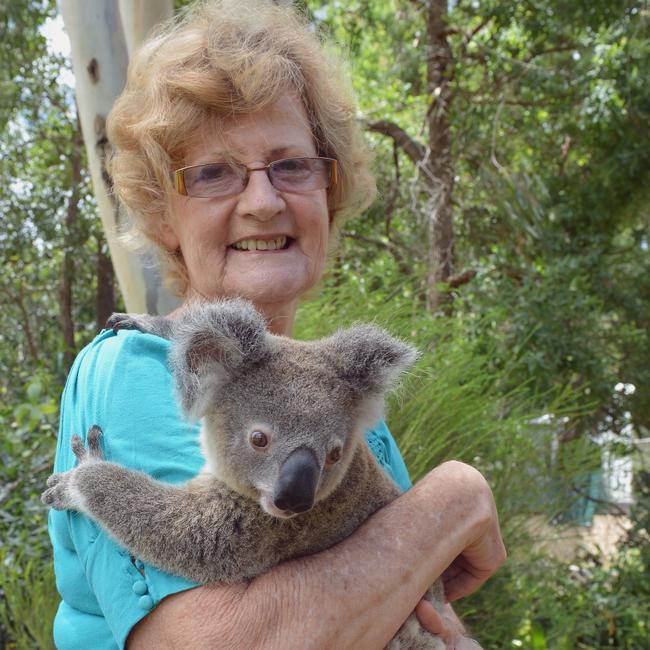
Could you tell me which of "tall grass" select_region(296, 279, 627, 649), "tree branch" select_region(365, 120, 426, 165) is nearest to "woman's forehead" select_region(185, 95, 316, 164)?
"tall grass" select_region(296, 279, 627, 649)

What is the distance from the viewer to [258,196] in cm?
160

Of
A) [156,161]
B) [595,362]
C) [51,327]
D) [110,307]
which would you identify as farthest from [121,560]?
[51,327]

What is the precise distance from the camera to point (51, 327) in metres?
8.45

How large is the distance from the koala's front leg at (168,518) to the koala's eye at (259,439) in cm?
15

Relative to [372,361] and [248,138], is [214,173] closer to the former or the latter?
[248,138]

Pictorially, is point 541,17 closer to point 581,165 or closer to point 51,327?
point 581,165

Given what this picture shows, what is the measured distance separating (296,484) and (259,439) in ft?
0.40

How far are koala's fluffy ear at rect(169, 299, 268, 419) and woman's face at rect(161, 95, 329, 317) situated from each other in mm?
410

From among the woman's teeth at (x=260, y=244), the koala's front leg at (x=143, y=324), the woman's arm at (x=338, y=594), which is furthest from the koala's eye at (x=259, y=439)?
the woman's teeth at (x=260, y=244)

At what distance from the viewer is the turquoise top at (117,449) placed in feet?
3.86

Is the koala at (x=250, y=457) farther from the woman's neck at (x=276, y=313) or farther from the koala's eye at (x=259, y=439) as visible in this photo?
the woman's neck at (x=276, y=313)

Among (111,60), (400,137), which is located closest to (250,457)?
(111,60)

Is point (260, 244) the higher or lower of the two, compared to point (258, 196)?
lower

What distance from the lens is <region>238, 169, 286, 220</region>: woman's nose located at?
5.28ft
